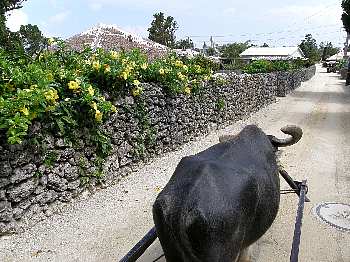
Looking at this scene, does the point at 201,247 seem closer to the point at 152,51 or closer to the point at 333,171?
the point at 333,171

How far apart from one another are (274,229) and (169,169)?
2.88 m

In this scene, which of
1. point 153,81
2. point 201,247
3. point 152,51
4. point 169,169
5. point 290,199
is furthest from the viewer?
point 152,51

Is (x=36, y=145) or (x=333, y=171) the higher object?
(x=36, y=145)

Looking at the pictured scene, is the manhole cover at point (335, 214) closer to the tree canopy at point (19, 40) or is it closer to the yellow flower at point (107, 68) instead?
the yellow flower at point (107, 68)

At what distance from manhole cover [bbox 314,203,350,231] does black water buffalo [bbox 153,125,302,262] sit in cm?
284

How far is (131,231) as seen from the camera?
5012mm

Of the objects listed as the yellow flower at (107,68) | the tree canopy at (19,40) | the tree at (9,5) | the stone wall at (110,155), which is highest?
the tree at (9,5)

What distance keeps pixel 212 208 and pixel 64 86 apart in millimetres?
3954

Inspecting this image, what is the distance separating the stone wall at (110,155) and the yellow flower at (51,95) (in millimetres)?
326

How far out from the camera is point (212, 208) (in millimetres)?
2131

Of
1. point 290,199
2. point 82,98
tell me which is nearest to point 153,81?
point 82,98

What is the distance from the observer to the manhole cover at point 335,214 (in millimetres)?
5191

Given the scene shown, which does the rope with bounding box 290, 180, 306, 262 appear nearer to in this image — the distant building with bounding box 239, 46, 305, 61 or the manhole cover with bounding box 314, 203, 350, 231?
the manhole cover with bounding box 314, 203, 350, 231

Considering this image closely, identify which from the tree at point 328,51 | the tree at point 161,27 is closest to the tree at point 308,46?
the tree at point 328,51
